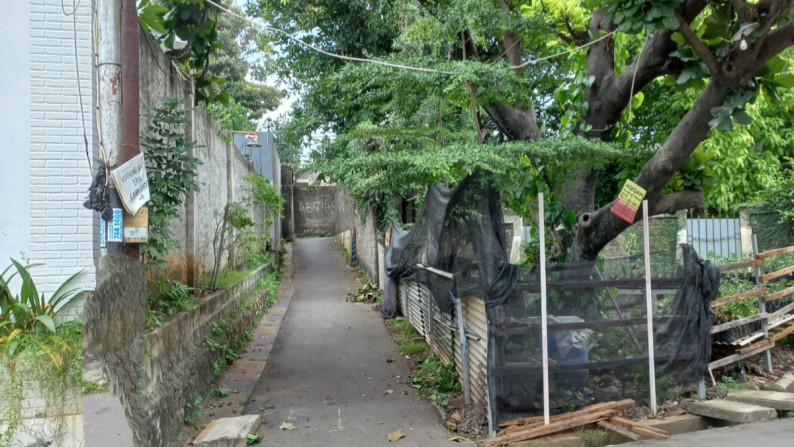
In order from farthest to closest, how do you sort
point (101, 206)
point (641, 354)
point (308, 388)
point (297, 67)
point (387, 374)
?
1. point (297, 67)
2. point (387, 374)
3. point (308, 388)
4. point (641, 354)
5. point (101, 206)

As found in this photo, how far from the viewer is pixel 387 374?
8047mm

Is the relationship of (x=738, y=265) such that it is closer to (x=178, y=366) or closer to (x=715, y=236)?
(x=715, y=236)

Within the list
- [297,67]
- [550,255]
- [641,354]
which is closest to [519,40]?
[550,255]

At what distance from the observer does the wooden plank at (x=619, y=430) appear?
508cm

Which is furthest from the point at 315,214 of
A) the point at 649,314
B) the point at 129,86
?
the point at 129,86

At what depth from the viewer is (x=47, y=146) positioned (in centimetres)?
526

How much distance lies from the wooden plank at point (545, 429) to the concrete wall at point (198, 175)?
13.4 feet

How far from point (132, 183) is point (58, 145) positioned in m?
1.43

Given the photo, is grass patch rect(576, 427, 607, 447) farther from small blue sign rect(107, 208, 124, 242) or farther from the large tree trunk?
small blue sign rect(107, 208, 124, 242)

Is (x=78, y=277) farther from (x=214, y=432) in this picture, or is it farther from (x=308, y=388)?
(x=308, y=388)

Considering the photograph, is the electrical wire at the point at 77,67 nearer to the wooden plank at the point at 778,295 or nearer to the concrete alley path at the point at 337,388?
the concrete alley path at the point at 337,388

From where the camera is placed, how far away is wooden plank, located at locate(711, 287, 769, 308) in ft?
20.9

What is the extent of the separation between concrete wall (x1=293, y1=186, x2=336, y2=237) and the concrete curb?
17.4 meters

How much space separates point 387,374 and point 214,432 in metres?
3.07
